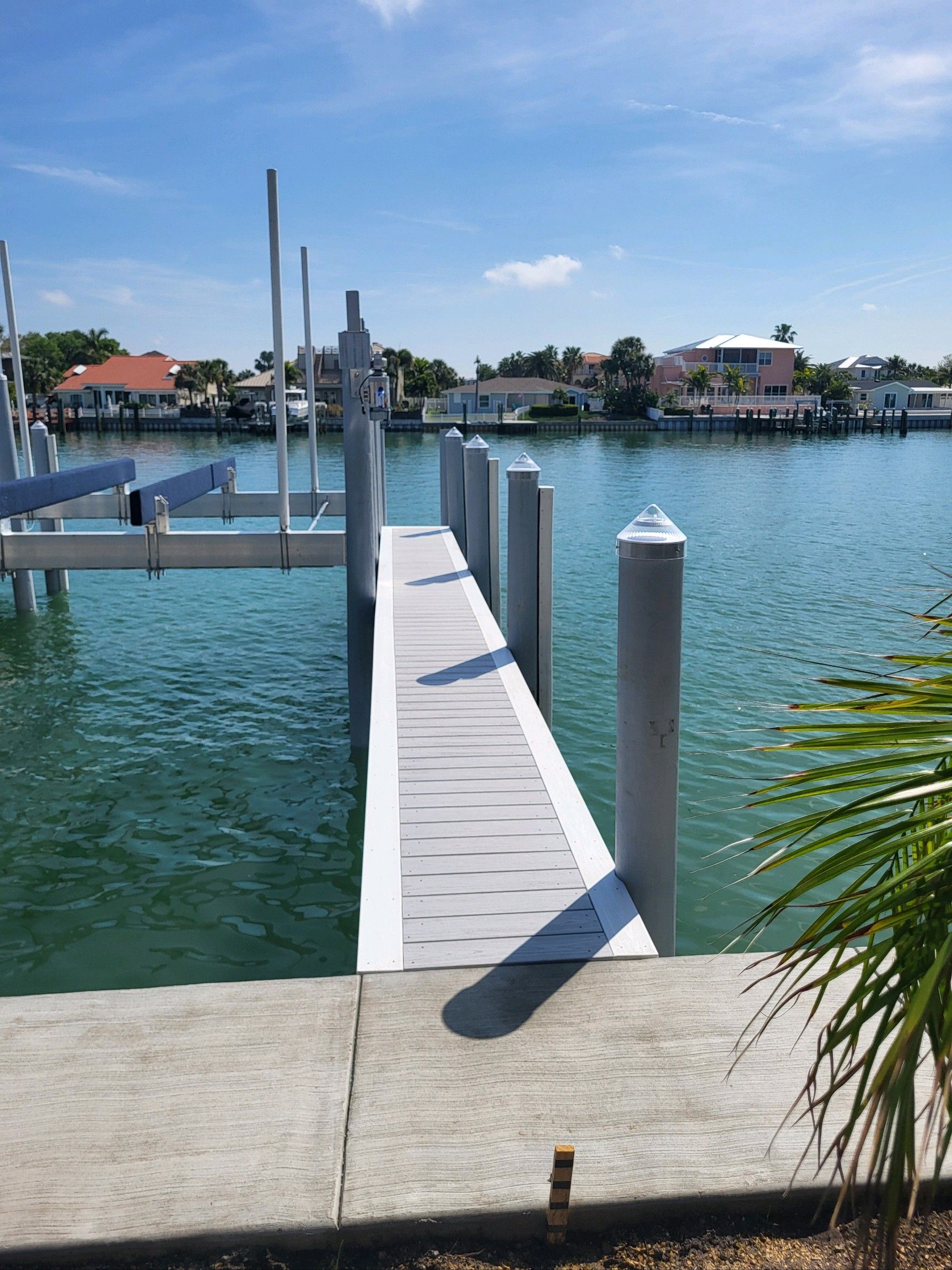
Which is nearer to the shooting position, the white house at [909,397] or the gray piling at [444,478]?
the gray piling at [444,478]

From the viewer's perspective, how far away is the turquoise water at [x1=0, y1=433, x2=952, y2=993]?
6.20 metres

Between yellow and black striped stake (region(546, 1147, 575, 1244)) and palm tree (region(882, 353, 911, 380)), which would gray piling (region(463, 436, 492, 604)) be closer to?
yellow and black striped stake (region(546, 1147, 575, 1244))

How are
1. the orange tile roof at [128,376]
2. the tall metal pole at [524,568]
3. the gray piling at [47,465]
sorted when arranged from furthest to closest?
1. the orange tile roof at [128,376]
2. the gray piling at [47,465]
3. the tall metal pole at [524,568]

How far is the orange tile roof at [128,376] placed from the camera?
9444cm

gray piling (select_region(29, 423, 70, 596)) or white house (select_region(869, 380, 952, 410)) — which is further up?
white house (select_region(869, 380, 952, 410))

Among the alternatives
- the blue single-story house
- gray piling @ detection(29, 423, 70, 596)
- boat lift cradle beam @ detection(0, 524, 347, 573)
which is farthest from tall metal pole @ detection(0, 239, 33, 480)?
the blue single-story house

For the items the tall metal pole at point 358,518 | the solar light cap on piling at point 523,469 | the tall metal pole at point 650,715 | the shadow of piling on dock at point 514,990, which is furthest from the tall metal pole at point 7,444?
the shadow of piling on dock at point 514,990

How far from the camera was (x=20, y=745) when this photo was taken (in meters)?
9.60

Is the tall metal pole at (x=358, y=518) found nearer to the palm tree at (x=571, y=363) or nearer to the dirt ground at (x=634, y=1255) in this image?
the dirt ground at (x=634, y=1255)

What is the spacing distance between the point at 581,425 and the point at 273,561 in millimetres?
84787


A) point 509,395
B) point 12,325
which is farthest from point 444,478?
point 509,395

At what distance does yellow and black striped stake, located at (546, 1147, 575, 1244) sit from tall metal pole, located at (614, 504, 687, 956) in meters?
1.55

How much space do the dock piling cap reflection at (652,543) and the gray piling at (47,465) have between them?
13370 millimetres

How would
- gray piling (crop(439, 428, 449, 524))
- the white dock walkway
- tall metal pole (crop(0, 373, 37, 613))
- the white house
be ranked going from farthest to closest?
the white house
gray piling (crop(439, 428, 449, 524))
tall metal pole (crop(0, 373, 37, 613))
the white dock walkway
